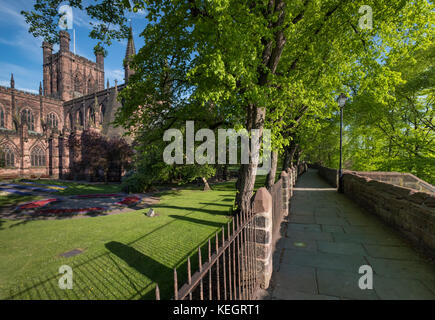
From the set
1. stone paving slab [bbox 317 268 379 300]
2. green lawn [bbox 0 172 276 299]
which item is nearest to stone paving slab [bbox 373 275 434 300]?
stone paving slab [bbox 317 268 379 300]

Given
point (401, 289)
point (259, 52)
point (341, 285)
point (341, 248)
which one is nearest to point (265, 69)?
point (259, 52)

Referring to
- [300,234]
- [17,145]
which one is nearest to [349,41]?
[300,234]

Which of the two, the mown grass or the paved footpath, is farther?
the mown grass

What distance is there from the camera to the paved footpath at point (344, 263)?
3564mm

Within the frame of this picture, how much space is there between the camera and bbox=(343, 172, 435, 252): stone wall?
496cm

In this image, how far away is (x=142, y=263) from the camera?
5680 mm

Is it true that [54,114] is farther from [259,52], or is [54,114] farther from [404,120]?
[404,120]

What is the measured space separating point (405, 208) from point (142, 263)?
7.79m

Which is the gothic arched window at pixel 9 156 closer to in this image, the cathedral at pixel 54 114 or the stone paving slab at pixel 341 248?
the cathedral at pixel 54 114

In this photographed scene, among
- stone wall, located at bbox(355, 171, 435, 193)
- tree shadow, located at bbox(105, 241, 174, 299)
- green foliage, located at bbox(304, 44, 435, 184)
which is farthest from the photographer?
green foliage, located at bbox(304, 44, 435, 184)

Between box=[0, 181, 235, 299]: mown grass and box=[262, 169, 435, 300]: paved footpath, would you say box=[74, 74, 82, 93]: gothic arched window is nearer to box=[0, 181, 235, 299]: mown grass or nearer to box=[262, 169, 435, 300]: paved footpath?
box=[0, 181, 235, 299]: mown grass

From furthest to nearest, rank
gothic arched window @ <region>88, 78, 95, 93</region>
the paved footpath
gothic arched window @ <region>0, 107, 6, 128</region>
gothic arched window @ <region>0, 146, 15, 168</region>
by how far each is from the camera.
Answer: gothic arched window @ <region>88, 78, 95, 93</region> → gothic arched window @ <region>0, 107, 6, 128</region> → gothic arched window @ <region>0, 146, 15, 168</region> → the paved footpath

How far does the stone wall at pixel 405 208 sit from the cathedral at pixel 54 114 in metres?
29.2
